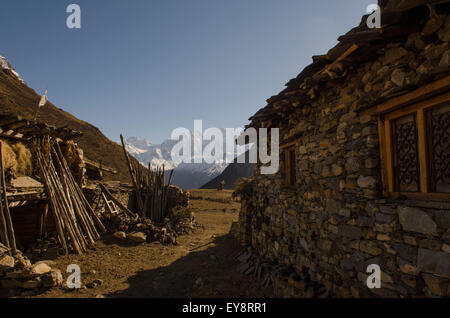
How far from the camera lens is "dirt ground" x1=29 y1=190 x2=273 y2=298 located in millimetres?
5312

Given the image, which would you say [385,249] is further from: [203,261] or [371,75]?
[203,261]

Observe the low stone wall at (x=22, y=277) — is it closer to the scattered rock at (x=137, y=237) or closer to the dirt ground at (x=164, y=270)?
the dirt ground at (x=164, y=270)

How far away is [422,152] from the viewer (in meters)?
2.59

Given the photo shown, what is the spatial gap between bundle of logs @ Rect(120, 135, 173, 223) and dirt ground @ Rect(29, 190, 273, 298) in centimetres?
272

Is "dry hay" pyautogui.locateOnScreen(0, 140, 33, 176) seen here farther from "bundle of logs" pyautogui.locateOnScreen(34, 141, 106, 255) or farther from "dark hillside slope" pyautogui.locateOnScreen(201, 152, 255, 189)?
"dark hillside slope" pyautogui.locateOnScreen(201, 152, 255, 189)

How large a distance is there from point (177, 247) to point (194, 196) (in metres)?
14.2

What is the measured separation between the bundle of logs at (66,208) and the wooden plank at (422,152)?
813 cm

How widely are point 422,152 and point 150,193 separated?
38.3 feet

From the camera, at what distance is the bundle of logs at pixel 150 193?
38.8 feet

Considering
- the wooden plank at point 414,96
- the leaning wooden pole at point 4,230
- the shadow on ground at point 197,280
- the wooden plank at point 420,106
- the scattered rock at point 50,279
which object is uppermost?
the wooden plank at point 414,96

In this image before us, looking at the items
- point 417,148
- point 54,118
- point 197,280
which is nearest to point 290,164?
point 417,148

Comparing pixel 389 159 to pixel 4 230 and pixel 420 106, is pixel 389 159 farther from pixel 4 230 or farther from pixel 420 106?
pixel 4 230

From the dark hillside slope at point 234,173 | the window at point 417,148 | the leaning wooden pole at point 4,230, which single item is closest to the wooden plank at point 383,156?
the window at point 417,148
